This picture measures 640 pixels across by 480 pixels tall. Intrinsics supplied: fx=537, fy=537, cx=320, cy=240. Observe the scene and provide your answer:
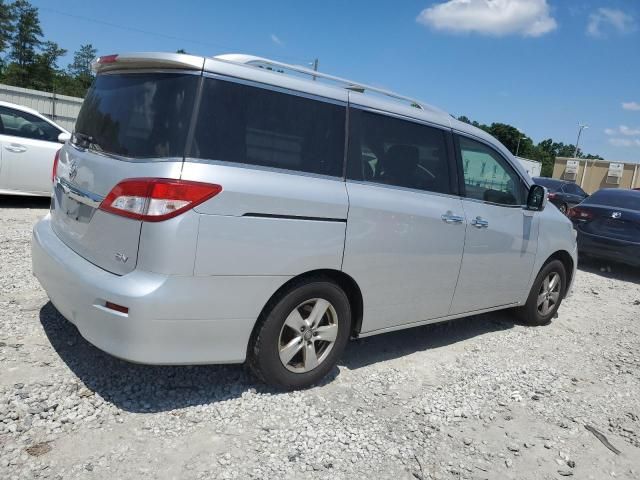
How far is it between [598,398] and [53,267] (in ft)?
13.1

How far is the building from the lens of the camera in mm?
48688

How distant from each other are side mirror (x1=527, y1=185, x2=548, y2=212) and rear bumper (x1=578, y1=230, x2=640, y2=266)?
496 centimetres

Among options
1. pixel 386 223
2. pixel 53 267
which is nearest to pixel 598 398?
pixel 386 223

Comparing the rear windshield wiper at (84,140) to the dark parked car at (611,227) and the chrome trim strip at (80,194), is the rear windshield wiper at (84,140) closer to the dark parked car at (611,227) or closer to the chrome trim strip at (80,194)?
the chrome trim strip at (80,194)

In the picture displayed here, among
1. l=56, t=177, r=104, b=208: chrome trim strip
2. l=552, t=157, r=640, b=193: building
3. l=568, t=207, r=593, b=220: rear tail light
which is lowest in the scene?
l=56, t=177, r=104, b=208: chrome trim strip

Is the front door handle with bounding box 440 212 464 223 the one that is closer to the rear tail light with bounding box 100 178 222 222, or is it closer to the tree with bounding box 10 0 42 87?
the rear tail light with bounding box 100 178 222 222

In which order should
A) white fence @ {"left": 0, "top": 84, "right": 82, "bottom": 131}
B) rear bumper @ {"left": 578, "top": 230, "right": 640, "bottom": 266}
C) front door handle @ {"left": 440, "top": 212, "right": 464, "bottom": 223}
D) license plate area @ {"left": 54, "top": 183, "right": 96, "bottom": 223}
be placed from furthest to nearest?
white fence @ {"left": 0, "top": 84, "right": 82, "bottom": 131} → rear bumper @ {"left": 578, "top": 230, "right": 640, "bottom": 266} → front door handle @ {"left": 440, "top": 212, "right": 464, "bottom": 223} → license plate area @ {"left": 54, "top": 183, "right": 96, "bottom": 223}

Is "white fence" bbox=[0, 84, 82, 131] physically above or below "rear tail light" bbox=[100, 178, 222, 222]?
above

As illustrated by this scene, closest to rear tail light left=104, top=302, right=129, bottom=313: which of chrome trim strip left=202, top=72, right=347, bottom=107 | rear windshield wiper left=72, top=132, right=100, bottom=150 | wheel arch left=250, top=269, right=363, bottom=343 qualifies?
wheel arch left=250, top=269, right=363, bottom=343

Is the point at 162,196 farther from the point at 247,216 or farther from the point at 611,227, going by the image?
the point at 611,227

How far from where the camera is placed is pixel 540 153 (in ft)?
349

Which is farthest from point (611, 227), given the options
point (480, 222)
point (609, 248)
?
point (480, 222)

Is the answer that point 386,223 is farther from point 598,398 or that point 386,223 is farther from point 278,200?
point 598,398

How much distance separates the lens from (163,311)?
2789mm
